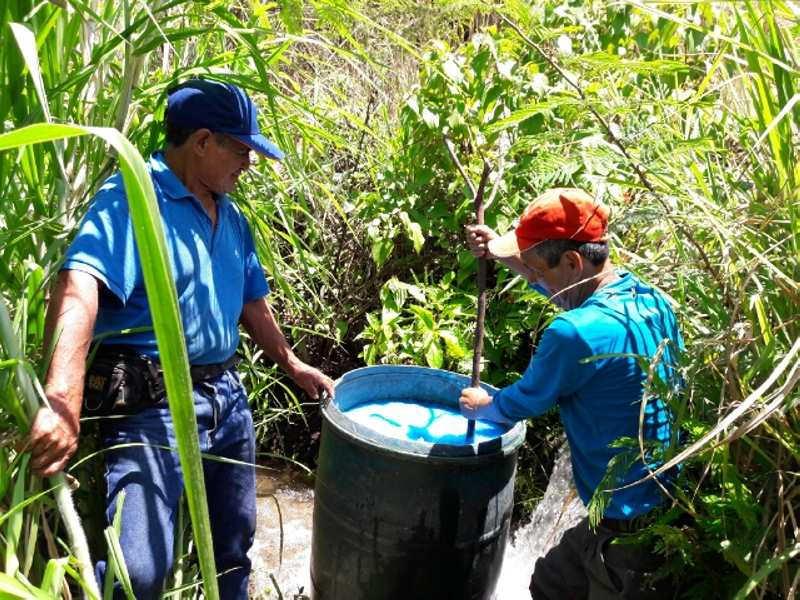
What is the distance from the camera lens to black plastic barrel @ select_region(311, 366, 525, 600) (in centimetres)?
230

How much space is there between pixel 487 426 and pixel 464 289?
1.24m

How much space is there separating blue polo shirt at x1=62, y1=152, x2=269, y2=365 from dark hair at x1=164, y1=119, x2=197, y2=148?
6cm

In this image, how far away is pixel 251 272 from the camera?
8.21ft

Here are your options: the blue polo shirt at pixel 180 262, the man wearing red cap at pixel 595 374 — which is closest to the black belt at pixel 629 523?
the man wearing red cap at pixel 595 374

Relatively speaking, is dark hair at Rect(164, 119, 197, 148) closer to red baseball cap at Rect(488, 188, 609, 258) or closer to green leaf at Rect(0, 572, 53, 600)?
red baseball cap at Rect(488, 188, 609, 258)

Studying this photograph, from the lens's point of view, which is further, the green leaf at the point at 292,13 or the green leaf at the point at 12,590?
the green leaf at the point at 292,13

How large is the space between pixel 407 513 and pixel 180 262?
90cm

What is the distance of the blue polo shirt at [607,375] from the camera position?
2.07 meters

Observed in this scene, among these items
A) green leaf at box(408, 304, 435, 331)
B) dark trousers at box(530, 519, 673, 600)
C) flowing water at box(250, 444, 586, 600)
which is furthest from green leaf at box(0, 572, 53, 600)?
green leaf at box(408, 304, 435, 331)

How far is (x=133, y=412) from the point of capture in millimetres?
2029

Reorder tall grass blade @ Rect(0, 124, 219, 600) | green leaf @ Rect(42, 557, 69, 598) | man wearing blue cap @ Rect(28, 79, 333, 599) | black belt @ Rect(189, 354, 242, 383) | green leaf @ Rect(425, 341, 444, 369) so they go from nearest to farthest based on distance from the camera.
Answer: tall grass blade @ Rect(0, 124, 219, 600)
green leaf @ Rect(42, 557, 69, 598)
man wearing blue cap @ Rect(28, 79, 333, 599)
black belt @ Rect(189, 354, 242, 383)
green leaf @ Rect(425, 341, 444, 369)

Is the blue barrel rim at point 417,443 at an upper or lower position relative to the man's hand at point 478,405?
lower

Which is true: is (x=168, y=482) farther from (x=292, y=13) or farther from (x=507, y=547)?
(x=507, y=547)

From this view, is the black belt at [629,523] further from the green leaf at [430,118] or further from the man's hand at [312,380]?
the green leaf at [430,118]
